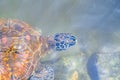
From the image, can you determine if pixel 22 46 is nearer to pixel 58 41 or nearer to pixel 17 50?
pixel 17 50

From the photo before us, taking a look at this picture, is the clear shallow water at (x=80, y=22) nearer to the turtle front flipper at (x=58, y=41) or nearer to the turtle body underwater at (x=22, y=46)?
the turtle front flipper at (x=58, y=41)

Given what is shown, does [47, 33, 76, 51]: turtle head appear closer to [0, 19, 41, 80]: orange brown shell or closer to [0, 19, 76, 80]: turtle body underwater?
[0, 19, 76, 80]: turtle body underwater

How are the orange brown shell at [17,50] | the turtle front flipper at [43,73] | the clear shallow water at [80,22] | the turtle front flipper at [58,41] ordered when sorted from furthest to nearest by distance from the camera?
the clear shallow water at [80,22]
the turtle front flipper at [58,41]
the turtle front flipper at [43,73]
the orange brown shell at [17,50]

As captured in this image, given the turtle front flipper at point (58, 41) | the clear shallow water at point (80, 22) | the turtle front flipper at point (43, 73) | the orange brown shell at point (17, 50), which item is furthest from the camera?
the clear shallow water at point (80, 22)

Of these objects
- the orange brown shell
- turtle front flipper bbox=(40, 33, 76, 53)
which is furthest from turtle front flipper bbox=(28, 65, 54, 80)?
turtle front flipper bbox=(40, 33, 76, 53)

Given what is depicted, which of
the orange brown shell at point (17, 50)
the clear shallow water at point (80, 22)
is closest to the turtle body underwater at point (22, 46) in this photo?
the orange brown shell at point (17, 50)

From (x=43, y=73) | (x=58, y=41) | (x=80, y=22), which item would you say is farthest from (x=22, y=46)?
(x=80, y=22)
